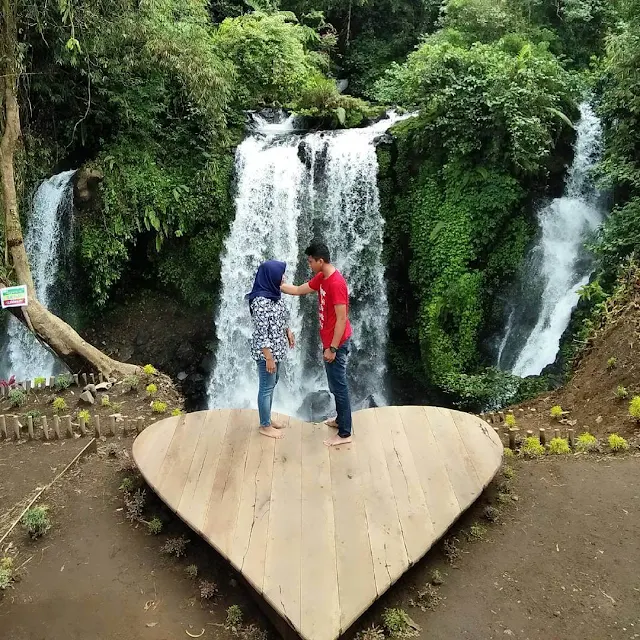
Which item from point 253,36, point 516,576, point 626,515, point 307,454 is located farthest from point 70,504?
point 253,36

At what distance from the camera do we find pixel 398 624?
3.05 metres

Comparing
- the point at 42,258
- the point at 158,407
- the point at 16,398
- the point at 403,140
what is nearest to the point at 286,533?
the point at 158,407

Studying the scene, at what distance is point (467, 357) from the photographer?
983 cm

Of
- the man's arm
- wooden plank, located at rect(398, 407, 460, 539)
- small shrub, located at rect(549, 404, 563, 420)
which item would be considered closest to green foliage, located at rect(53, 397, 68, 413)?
the man's arm

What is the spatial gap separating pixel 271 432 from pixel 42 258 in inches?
313

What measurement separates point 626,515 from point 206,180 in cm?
914

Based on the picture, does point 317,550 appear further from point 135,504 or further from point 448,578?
point 135,504

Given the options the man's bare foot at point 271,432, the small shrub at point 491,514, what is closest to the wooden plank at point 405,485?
the small shrub at point 491,514

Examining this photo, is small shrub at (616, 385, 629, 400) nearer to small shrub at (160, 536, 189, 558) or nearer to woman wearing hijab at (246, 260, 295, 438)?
woman wearing hijab at (246, 260, 295, 438)

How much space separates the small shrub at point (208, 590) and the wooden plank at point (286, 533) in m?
0.45

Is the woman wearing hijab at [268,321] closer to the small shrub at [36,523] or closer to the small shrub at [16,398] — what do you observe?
the small shrub at [36,523]

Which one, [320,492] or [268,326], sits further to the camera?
[268,326]

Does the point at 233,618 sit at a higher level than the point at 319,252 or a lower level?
lower

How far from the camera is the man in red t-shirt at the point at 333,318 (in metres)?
4.05
